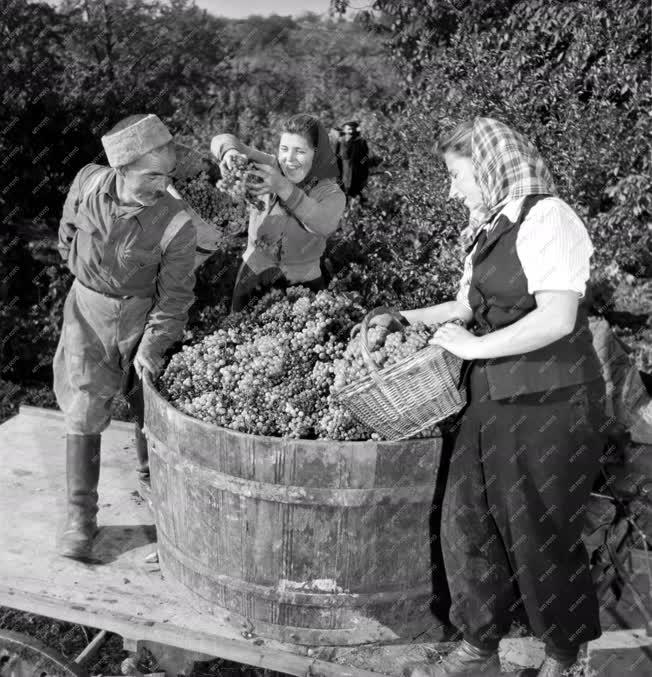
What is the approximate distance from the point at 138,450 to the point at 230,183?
4.37 ft

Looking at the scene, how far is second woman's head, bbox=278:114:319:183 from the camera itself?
3.36 meters

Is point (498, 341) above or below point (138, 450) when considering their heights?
above

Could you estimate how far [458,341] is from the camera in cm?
242

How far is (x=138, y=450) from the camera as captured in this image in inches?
148

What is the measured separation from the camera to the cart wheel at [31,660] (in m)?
2.73

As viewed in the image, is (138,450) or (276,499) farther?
(138,450)

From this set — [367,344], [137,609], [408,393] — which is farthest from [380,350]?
[137,609]

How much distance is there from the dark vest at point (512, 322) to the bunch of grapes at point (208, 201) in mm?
3874

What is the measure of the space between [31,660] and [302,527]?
1.01m

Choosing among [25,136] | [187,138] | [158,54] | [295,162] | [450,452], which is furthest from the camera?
[158,54]

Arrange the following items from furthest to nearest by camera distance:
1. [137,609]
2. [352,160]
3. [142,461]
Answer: [352,160] → [142,461] → [137,609]

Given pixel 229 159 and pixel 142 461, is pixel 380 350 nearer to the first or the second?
pixel 229 159

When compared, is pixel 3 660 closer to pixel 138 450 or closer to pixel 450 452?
pixel 138 450

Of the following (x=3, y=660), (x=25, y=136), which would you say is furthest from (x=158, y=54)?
(x=3, y=660)
